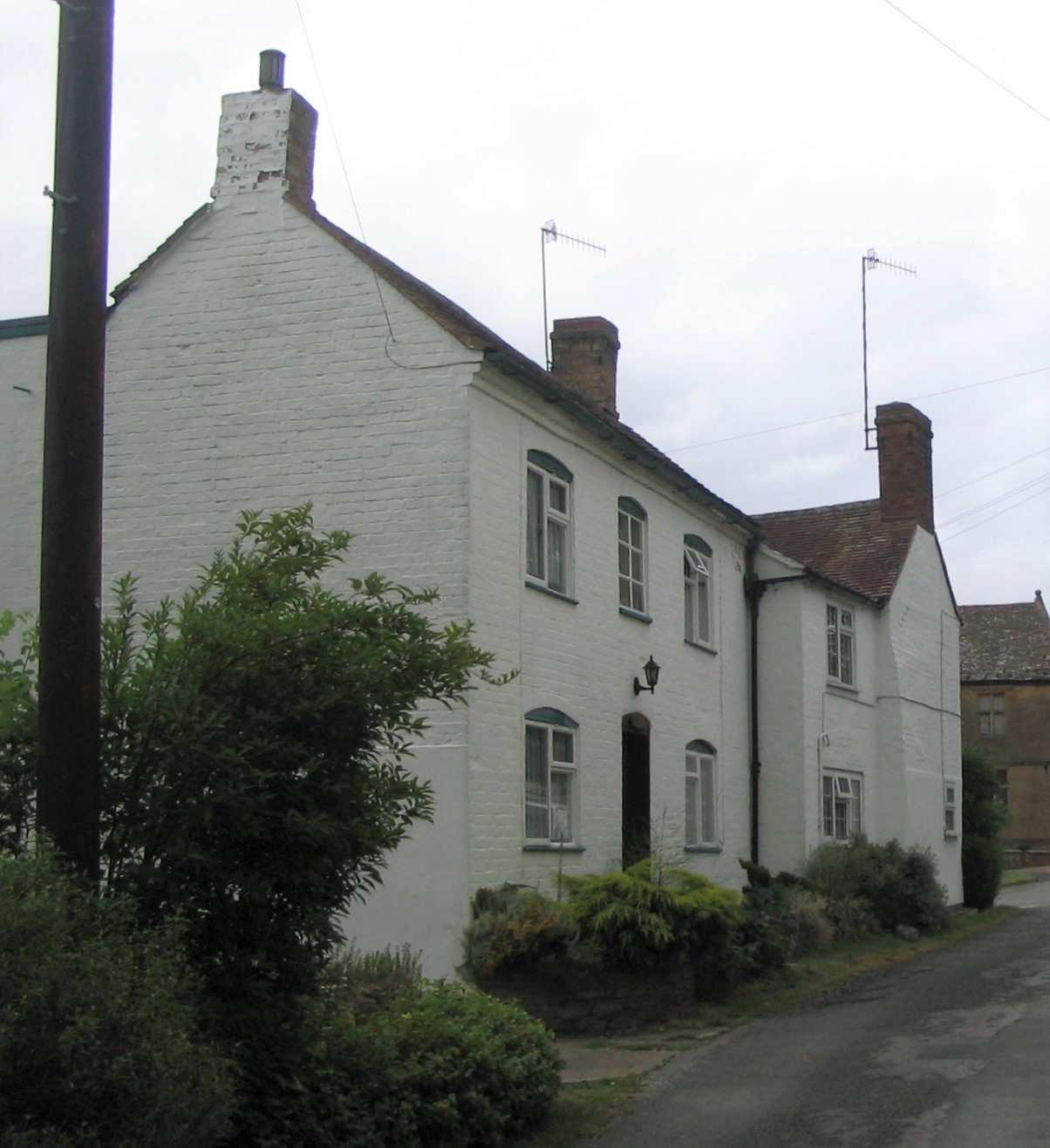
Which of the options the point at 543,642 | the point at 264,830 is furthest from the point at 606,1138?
the point at 543,642

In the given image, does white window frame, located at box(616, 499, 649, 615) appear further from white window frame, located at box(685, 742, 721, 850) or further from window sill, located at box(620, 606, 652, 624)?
white window frame, located at box(685, 742, 721, 850)

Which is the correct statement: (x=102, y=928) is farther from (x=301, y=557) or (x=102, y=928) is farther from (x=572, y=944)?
(x=572, y=944)

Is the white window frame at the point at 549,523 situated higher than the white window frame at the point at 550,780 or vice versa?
the white window frame at the point at 549,523

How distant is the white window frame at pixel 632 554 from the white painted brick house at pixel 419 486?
4 cm

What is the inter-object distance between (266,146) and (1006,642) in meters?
45.3

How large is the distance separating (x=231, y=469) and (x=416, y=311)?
2.63 m

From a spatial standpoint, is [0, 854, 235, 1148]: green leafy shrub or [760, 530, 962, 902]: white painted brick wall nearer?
[0, 854, 235, 1148]: green leafy shrub

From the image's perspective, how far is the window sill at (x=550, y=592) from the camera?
1619 centimetres

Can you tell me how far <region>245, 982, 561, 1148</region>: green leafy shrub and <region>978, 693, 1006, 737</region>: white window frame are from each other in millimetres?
48274

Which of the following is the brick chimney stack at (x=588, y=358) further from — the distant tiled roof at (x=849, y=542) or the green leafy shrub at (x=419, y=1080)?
the green leafy shrub at (x=419, y=1080)

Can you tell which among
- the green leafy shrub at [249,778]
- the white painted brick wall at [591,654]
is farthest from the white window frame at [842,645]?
the green leafy shrub at [249,778]

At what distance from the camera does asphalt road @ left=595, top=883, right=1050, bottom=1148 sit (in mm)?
9156

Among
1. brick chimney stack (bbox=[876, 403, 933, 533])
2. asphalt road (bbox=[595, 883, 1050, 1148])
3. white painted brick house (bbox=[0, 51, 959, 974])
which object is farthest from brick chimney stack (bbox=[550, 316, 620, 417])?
asphalt road (bbox=[595, 883, 1050, 1148])

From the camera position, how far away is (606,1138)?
9344 millimetres
